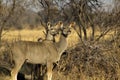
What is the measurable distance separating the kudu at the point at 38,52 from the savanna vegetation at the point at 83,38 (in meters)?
0.72

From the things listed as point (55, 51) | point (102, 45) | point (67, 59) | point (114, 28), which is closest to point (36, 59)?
point (55, 51)

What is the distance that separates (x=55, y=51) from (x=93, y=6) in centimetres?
376

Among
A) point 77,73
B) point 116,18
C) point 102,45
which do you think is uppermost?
point 116,18

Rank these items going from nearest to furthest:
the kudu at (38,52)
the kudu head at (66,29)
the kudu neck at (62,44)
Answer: the kudu at (38,52)
the kudu head at (66,29)
the kudu neck at (62,44)

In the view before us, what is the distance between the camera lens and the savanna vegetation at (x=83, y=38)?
12.3 meters

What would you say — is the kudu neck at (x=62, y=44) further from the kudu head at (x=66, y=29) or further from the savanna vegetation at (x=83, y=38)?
the savanna vegetation at (x=83, y=38)

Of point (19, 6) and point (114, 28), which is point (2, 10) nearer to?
point (19, 6)

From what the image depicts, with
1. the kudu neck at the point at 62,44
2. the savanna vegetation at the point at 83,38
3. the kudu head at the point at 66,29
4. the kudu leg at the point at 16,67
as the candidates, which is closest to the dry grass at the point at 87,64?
the savanna vegetation at the point at 83,38

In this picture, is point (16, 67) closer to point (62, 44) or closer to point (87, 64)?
point (62, 44)

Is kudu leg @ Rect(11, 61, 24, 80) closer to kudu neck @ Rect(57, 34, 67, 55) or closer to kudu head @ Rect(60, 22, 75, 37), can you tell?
kudu neck @ Rect(57, 34, 67, 55)

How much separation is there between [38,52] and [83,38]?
4.17 metres

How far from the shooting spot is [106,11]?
14.8 metres

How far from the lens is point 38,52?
11.6 metres

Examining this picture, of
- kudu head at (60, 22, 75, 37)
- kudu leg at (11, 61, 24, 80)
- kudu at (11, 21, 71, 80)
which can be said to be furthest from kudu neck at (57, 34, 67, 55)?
kudu leg at (11, 61, 24, 80)
